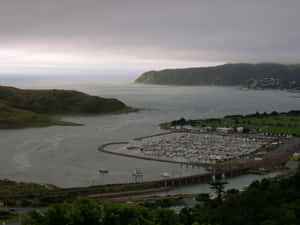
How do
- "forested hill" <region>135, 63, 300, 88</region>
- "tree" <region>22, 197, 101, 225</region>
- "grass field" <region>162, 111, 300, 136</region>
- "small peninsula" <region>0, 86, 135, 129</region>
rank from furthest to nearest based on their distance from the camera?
"forested hill" <region>135, 63, 300, 88</region> < "small peninsula" <region>0, 86, 135, 129</region> < "grass field" <region>162, 111, 300, 136</region> < "tree" <region>22, 197, 101, 225</region>

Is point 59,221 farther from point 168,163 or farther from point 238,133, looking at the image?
point 238,133

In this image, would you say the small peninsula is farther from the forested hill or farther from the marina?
the forested hill

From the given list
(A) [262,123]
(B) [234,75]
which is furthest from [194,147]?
(B) [234,75]

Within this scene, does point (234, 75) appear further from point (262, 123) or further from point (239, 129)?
point (239, 129)

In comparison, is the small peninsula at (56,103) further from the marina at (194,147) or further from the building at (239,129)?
the building at (239,129)

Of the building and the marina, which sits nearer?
the marina

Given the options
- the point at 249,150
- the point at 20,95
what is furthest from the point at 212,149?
the point at 20,95

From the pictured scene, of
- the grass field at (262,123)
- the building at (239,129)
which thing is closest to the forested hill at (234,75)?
the grass field at (262,123)

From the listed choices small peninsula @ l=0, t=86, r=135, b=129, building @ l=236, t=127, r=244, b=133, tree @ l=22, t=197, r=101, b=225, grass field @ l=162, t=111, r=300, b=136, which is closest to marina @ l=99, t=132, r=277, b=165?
building @ l=236, t=127, r=244, b=133
